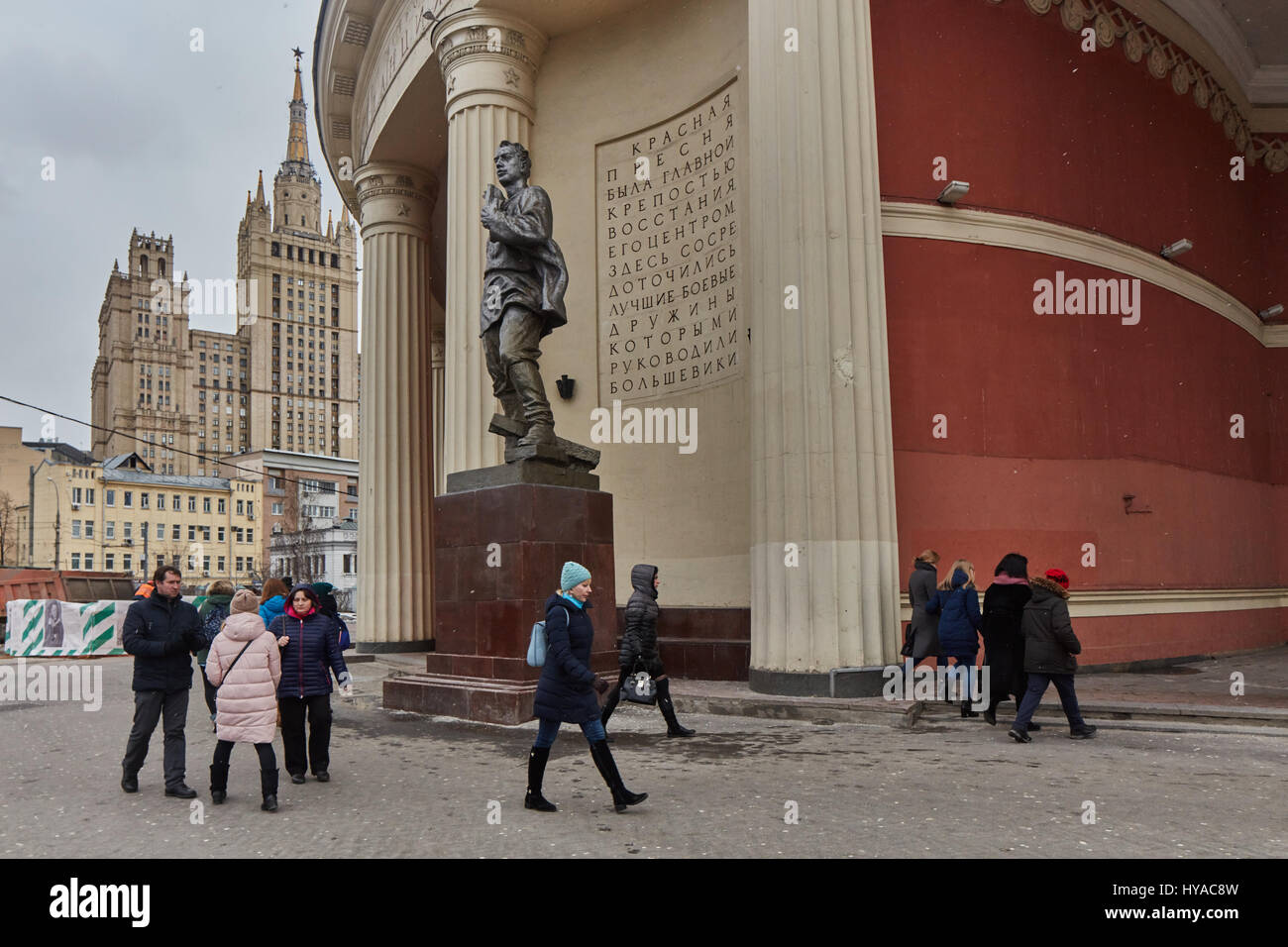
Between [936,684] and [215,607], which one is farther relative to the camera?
[936,684]

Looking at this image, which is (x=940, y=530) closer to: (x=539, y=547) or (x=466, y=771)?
(x=539, y=547)

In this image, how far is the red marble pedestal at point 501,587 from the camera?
397 inches

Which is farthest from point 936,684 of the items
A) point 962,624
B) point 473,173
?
point 473,173

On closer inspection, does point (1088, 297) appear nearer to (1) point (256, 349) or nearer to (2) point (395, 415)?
(2) point (395, 415)

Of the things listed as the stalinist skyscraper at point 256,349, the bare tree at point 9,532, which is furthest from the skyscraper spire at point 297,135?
the bare tree at point 9,532

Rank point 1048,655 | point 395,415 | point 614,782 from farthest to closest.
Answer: point 395,415, point 1048,655, point 614,782

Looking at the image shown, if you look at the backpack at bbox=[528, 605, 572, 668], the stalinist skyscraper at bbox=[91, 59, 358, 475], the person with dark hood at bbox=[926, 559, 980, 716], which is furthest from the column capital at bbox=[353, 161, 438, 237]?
the stalinist skyscraper at bbox=[91, 59, 358, 475]

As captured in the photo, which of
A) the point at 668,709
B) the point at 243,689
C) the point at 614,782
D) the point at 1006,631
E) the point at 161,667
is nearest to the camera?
the point at 614,782

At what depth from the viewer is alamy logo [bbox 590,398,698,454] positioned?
14.6 metres

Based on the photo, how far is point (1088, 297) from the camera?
14117 mm

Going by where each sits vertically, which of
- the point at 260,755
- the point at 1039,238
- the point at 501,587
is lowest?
the point at 260,755

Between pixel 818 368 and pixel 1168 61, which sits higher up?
pixel 1168 61

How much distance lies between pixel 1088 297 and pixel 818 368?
5.60 meters
